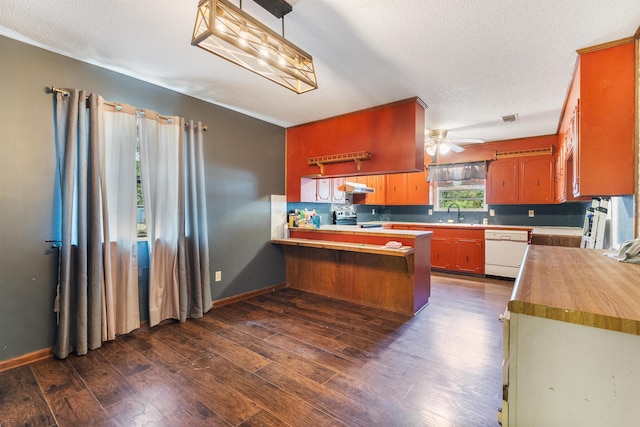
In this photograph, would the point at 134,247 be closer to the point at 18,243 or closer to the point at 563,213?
the point at 18,243

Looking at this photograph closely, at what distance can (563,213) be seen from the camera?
4.81 meters

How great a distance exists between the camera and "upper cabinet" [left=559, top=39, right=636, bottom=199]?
1.88 meters

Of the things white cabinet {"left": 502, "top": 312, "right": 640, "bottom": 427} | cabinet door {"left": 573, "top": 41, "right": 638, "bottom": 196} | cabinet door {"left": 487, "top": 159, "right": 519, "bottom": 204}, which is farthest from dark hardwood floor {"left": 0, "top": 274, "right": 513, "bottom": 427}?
cabinet door {"left": 487, "top": 159, "right": 519, "bottom": 204}

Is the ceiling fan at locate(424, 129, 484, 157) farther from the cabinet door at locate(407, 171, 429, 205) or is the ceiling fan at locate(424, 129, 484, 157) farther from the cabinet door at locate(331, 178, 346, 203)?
the cabinet door at locate(331, 178, 346, 203)

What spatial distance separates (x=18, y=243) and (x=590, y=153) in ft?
13.7

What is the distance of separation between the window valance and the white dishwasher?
1.08m

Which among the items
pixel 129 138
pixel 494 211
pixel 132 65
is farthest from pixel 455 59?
pixel 494 211

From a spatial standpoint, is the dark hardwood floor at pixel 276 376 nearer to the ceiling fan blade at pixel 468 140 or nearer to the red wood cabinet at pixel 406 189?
the ceiling fan blade at pixel 468 140

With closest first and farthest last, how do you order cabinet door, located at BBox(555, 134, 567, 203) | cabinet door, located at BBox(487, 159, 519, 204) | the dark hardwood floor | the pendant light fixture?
the pendant light fixture
the dark hardwood floor
cabinet door, located at BBox(555, 134, 567, 203)
cabinet door, located at BBox(487, 159, 519, 204)

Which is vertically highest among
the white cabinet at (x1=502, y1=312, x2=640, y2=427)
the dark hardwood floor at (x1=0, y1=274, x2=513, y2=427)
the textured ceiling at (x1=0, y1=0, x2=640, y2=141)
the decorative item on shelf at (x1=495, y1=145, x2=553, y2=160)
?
the textured ceiling at (x1=0, y1=0, x2=640, y2=141)

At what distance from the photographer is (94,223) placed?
2342 millimetres

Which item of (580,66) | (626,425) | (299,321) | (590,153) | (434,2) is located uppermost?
(434,2)

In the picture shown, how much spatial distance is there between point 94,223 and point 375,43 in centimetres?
260

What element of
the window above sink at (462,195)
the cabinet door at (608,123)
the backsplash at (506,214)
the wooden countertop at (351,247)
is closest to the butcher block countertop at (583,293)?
the cabinet door at (608,123)
